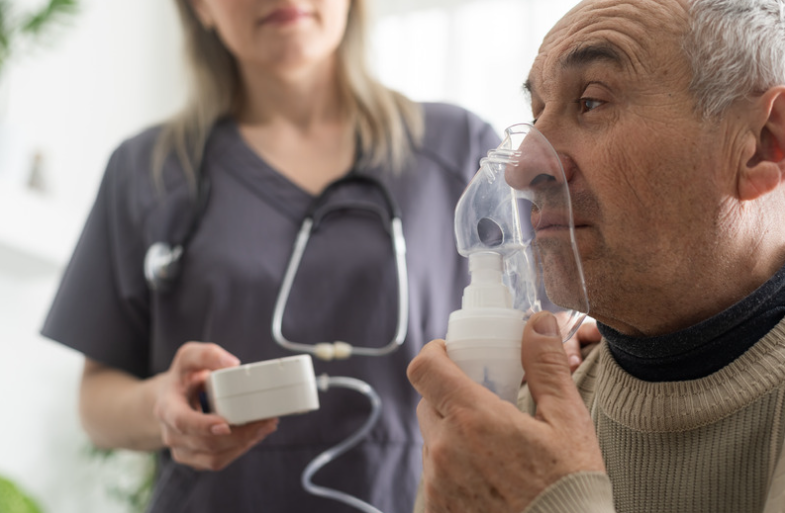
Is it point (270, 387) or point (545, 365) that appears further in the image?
point (270, 387)

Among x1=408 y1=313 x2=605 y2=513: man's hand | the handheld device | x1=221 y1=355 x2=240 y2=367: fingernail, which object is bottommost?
x1=221 y1=355 x2=240 y2=367: fingernail

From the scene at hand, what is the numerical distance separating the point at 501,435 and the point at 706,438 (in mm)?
271

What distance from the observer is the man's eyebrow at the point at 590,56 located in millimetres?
787

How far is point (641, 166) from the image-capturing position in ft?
2.57

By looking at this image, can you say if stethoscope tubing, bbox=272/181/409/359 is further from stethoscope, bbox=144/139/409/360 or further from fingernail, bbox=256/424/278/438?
fingernail, bbox=256/424/278/438

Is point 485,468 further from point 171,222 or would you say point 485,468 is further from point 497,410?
point 171,222

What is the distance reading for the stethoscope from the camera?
1231mm

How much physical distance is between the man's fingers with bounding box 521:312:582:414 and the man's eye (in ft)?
0.87

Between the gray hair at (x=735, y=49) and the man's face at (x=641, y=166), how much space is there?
2 centimetres

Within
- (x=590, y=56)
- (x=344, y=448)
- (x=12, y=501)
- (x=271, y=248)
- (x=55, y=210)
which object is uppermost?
(x=590, y=56)

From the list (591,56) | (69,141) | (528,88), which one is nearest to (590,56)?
(591,56)

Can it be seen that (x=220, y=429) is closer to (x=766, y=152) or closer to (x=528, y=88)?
(x=528, y=88)

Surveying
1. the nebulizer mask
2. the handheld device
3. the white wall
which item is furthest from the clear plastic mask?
the white wall

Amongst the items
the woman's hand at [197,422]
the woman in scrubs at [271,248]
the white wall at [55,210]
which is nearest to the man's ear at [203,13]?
the woman in scrubs at [271,248]
